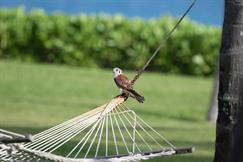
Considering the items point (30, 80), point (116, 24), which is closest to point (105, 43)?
point (116, 24)

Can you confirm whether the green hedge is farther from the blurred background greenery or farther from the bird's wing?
the bird's wing

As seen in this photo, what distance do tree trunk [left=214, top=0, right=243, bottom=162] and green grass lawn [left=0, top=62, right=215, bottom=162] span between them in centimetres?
236

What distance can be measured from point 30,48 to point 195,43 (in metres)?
3.99

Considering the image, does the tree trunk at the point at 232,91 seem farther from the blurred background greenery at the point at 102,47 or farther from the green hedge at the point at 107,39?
the green hedge at the point at 107,39

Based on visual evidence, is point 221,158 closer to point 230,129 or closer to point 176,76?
point 230,129

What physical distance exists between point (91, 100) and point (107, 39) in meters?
5.69

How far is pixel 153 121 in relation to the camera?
1289cm

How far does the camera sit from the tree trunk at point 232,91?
6281 mm

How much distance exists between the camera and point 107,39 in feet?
68.7

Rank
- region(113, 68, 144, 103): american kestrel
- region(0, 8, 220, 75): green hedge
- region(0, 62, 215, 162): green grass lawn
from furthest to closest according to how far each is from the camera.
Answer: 1. region(0, 8, 220, 75): green hedge
2. region(0, 62, 215, 162): green grass lawn
3. region(113, 68, 144, 103): american kestrel

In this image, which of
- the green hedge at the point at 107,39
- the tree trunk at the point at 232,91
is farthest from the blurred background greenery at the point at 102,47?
the tree trunk at the point at 232,91

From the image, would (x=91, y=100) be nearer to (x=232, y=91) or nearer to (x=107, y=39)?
(x=107, y=39)

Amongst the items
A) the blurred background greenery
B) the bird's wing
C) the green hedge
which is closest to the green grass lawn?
the blurred background greenery

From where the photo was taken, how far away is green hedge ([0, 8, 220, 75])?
2075 cm
